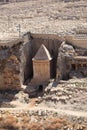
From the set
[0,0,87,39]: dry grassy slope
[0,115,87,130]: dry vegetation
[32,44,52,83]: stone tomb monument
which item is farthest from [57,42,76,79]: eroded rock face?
[0,115,87,130]: dry vegetation

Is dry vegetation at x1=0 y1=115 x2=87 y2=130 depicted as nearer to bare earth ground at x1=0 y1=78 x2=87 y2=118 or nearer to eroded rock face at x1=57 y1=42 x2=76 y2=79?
bare earth ground at x1=0 y1=78 x2=87 y2=118

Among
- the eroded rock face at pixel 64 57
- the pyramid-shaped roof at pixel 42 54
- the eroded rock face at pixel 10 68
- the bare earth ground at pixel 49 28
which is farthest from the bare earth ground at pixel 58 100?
the pyramid-shaped roof at pixel 42 54

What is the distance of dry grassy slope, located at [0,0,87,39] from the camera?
1790 inches

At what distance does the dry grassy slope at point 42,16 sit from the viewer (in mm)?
45456

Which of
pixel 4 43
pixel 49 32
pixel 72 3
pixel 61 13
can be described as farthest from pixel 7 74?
pixel 72 3

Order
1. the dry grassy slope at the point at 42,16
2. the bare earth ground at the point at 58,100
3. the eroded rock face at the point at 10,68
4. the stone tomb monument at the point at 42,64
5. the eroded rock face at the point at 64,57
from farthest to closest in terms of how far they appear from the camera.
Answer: the dry grassy slope at the point at 42,16
the eroded rock face at the point at 10,68
the stone tomb monument at the point at 42,64
the eroded rock face at the point at 64,57
the bare earth ground at the point at 58,100

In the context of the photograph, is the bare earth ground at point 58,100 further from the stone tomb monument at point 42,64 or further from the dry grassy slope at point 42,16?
the dry grassy slope at point 42,16

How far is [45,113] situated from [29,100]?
3634mm

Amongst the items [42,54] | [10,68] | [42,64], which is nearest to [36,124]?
[42,64]

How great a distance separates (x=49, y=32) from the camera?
43062 millimetres

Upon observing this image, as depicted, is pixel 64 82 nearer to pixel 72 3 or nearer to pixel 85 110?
pixel 85 110

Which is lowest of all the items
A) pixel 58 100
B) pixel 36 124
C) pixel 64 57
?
pixel 36 124

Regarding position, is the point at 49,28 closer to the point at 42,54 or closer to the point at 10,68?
the point at 42,54

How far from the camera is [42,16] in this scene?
52688mm
